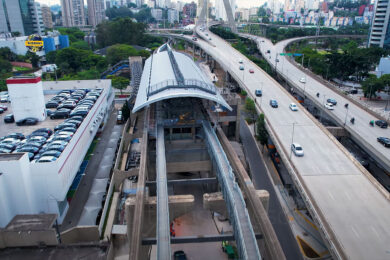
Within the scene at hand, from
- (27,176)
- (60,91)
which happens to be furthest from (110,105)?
(27,176)

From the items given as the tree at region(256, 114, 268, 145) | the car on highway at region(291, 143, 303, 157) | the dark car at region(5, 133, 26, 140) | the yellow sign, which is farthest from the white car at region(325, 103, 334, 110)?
the yellow sign

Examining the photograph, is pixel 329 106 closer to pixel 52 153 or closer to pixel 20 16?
pixel 52 153

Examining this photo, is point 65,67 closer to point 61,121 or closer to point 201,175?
point 61,121

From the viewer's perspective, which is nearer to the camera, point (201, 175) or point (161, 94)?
point (161, 94)

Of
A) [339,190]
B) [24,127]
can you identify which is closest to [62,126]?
[24,127]

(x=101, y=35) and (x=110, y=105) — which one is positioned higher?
(x=101, y=35)

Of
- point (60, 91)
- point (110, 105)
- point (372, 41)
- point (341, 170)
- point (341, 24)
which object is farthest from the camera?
point (341, 24)

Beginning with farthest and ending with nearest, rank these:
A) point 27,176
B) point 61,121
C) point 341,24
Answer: point 341,24
point 61,121
point 27,176
